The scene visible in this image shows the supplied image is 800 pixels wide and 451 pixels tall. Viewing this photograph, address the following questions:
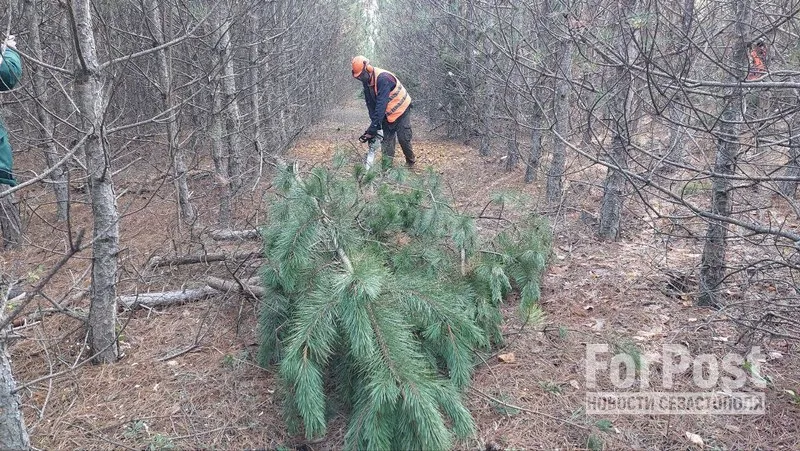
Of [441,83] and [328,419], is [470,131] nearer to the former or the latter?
[441,83]

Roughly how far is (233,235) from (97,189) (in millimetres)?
2131

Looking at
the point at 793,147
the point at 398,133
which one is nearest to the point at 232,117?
the point at 398,133

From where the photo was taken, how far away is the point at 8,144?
3.38 meters

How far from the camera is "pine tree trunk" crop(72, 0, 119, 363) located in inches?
96.5

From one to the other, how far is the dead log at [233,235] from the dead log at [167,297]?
34.5 inches

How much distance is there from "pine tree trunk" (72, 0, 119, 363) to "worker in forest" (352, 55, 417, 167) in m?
4.48

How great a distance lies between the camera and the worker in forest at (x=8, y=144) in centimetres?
237

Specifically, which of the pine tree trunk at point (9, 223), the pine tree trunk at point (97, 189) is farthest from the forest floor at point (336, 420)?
the pine tree trunk at point (9, 223)

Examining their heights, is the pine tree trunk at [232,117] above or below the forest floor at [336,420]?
above

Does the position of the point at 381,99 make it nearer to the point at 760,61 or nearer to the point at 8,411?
the point at 760,61

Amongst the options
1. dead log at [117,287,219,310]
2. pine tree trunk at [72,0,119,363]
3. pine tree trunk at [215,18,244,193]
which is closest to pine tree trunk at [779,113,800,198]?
pine tree trunk at [72,0,119,363]

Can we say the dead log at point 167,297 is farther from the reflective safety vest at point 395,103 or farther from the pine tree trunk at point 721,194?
the reflective safety vest at point 395,103

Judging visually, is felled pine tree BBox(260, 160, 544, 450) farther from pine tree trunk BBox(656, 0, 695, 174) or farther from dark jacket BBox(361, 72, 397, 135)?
dark jacket BBox(361, 72, 397, 135)

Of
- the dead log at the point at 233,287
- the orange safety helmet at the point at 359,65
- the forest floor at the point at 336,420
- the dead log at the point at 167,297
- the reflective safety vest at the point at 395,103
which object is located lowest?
the forest floor at the point at 336,420
